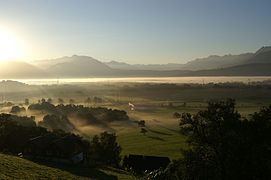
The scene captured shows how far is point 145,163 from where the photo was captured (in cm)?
5628

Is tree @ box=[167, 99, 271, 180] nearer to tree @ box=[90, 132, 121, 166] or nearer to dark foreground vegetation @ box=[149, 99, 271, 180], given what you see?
dark foreground vegetation @ box=[149, 99, 271, 180]

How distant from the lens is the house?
55656mm

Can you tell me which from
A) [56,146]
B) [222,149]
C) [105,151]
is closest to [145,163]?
[105,151]

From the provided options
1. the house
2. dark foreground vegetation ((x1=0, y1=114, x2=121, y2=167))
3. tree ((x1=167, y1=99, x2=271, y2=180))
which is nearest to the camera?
tree ((x1=167, y1=99, x2=271, y2=180))

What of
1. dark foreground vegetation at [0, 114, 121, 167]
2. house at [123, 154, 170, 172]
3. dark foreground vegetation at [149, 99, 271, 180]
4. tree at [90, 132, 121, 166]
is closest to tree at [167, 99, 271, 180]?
dark foreground vegetation at [149, 99, 271, 180]

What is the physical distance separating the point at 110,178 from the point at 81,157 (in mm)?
15799

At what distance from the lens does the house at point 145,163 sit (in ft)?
183

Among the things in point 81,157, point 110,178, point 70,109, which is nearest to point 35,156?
point 81,157

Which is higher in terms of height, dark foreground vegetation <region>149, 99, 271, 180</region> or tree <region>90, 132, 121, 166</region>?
dark foreground vegetation <region>149, 99, 271, 180</region>

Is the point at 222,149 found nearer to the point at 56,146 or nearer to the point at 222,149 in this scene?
the point at 222,149

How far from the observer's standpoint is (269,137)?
78.6ft

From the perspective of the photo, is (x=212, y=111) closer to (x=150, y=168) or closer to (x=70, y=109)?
(x=150, y=168)

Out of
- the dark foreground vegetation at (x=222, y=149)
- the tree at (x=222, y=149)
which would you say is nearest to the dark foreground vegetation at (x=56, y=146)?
the dark foreground vegetation at (x=222, y=149)

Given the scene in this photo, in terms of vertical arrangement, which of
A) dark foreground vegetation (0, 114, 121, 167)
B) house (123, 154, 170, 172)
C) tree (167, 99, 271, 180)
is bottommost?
house (123, 154, 170, 172)
